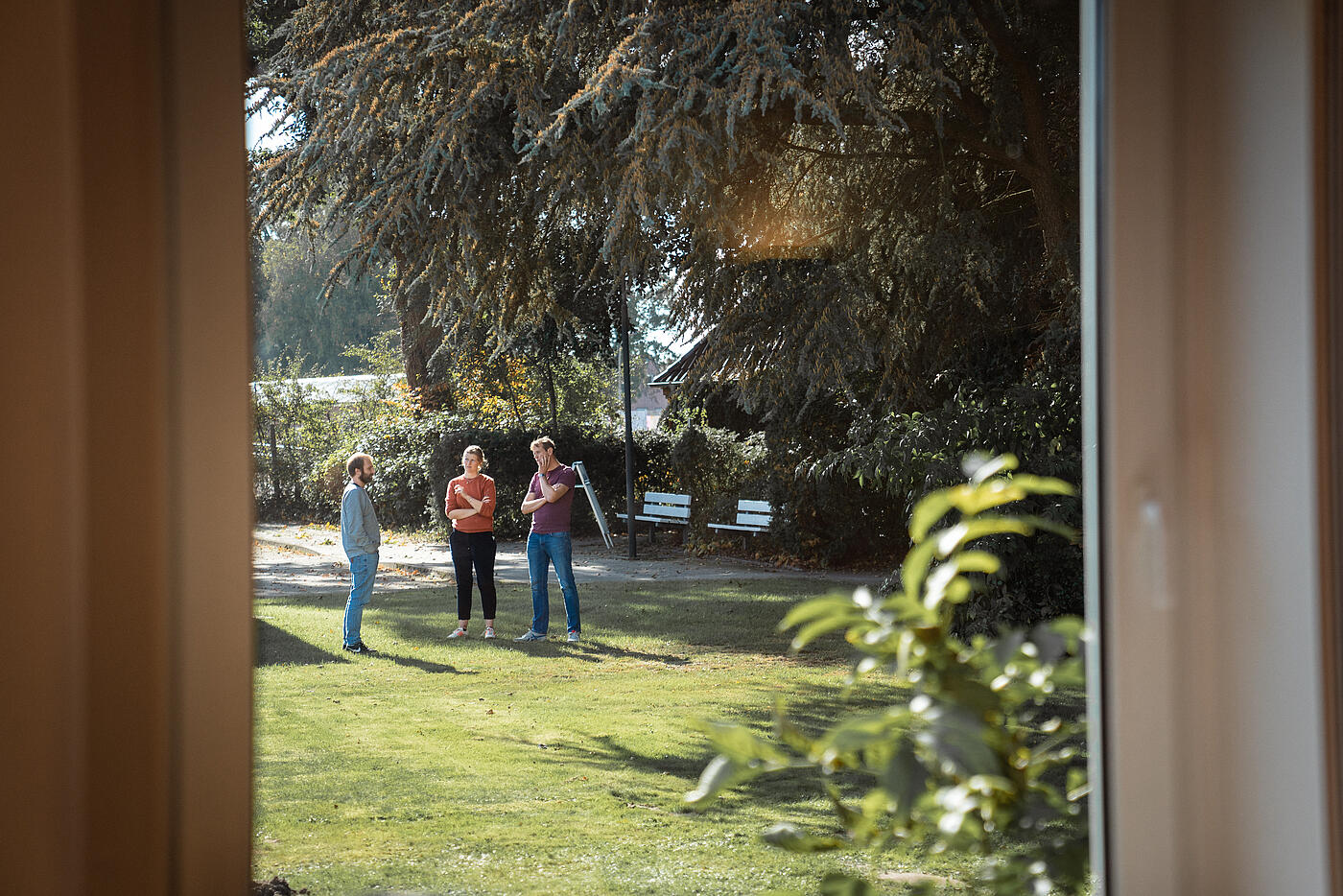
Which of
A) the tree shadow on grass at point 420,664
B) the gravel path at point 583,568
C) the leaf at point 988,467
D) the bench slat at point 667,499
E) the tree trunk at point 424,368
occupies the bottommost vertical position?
the tree shadow on grass at point 420,664

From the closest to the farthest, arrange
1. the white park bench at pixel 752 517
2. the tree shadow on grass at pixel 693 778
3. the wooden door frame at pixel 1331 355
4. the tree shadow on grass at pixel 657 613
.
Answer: the wooden door frame at pixel 1331 355 < the tree shadow on grass at pixel 693 778 < the tree shadow on grass at pixel 657 613 < the white park bench at pixel 752 517

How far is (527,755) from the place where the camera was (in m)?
3.21

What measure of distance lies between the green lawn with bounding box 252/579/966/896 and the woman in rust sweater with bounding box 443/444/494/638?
0.18 meters

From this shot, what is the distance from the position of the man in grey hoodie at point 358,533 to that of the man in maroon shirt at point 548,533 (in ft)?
2.40

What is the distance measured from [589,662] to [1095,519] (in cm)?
392

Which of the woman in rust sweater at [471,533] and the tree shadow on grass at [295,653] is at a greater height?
the woman in rust sweater at [471,533]

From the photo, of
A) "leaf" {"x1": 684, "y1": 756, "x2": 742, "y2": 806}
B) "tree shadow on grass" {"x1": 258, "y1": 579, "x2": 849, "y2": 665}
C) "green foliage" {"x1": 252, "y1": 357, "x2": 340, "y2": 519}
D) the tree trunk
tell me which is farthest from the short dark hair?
"leaf" {"x1": 684, "y1": 756, "x2": 742, "y2": 806}

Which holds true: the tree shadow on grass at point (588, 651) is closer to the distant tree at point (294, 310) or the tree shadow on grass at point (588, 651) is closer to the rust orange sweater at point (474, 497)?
the rust orange sweater at point (474, 497)

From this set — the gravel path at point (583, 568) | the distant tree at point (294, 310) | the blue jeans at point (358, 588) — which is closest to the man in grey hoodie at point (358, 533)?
the blue jeans at point (358, 588)

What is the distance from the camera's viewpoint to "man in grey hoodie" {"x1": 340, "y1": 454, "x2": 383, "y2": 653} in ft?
14.5

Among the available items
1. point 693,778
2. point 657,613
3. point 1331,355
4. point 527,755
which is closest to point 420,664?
point 527,755

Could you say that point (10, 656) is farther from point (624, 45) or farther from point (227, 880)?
point (624, 45)

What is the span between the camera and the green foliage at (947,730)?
73cm

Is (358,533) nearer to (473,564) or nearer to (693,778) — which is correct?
(473,564)
